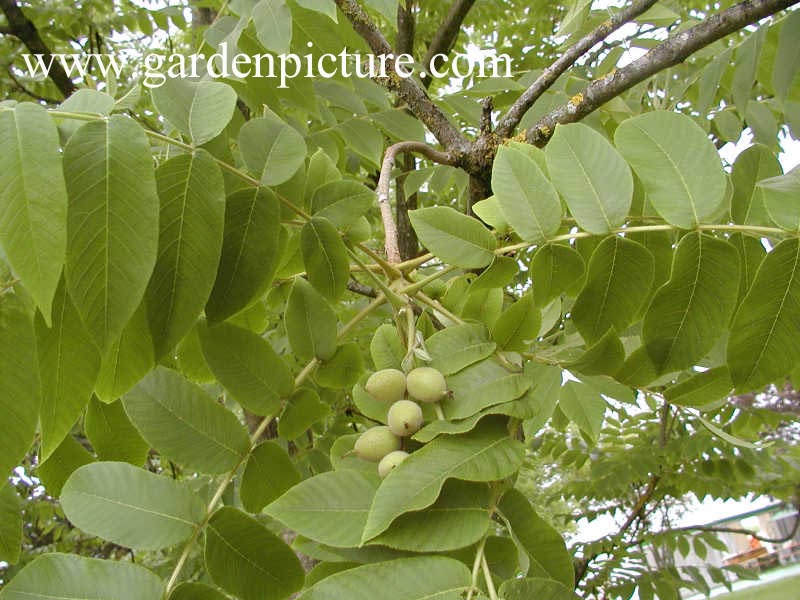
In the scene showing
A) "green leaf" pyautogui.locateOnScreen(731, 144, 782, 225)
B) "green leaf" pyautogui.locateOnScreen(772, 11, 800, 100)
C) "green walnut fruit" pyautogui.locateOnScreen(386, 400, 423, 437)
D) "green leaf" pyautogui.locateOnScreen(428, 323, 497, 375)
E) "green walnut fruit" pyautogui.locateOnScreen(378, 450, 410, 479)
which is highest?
"green leaf" pyautogui.locateOnScreen(772, 11, 800, 100)

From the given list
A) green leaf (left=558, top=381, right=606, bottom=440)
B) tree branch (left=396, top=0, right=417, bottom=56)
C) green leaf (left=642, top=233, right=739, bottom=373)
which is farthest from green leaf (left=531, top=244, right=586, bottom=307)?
tree branch (left=396, top=0, right=417, bottom=56)

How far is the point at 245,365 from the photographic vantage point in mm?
1121

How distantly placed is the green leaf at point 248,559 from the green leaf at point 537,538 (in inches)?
11.5

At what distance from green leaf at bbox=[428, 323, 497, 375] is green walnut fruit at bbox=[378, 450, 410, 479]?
15cm

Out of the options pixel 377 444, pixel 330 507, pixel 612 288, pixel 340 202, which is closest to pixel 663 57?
pixel 612 288

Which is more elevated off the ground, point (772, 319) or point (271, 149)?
point (271, 149)

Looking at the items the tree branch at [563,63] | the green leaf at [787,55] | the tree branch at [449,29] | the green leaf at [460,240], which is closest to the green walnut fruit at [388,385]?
the green leaf at [460,240]

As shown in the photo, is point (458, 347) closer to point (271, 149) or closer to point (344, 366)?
point (344, 366)

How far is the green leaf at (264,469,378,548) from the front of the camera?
31.9 inches

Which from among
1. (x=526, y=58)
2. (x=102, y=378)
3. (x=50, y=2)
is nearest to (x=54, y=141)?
(x=102, y=378)

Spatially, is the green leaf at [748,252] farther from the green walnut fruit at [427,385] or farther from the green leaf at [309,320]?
the green leaf at [309,320]

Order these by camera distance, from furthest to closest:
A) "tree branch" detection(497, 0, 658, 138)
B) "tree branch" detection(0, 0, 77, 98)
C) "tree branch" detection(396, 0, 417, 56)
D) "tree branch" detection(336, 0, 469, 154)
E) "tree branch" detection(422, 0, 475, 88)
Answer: "tree branch" detection(0, 0, 77, 98) < "tree branch" detection(396, 0, 417, 56) < "tree branch" detection(422, 0, 475, 88) < "tree branch" detection(336, 0, 469, 154) < "tree branch" detection(497, 0, 658, 138)

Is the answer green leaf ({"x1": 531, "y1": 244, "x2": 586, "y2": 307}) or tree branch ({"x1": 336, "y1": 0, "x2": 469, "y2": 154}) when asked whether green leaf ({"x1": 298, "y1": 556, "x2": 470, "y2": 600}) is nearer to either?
green leaf ({"x1": 531, "y1": 244, "x2": 586, "y2": 307})

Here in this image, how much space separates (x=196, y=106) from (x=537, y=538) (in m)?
0.76
